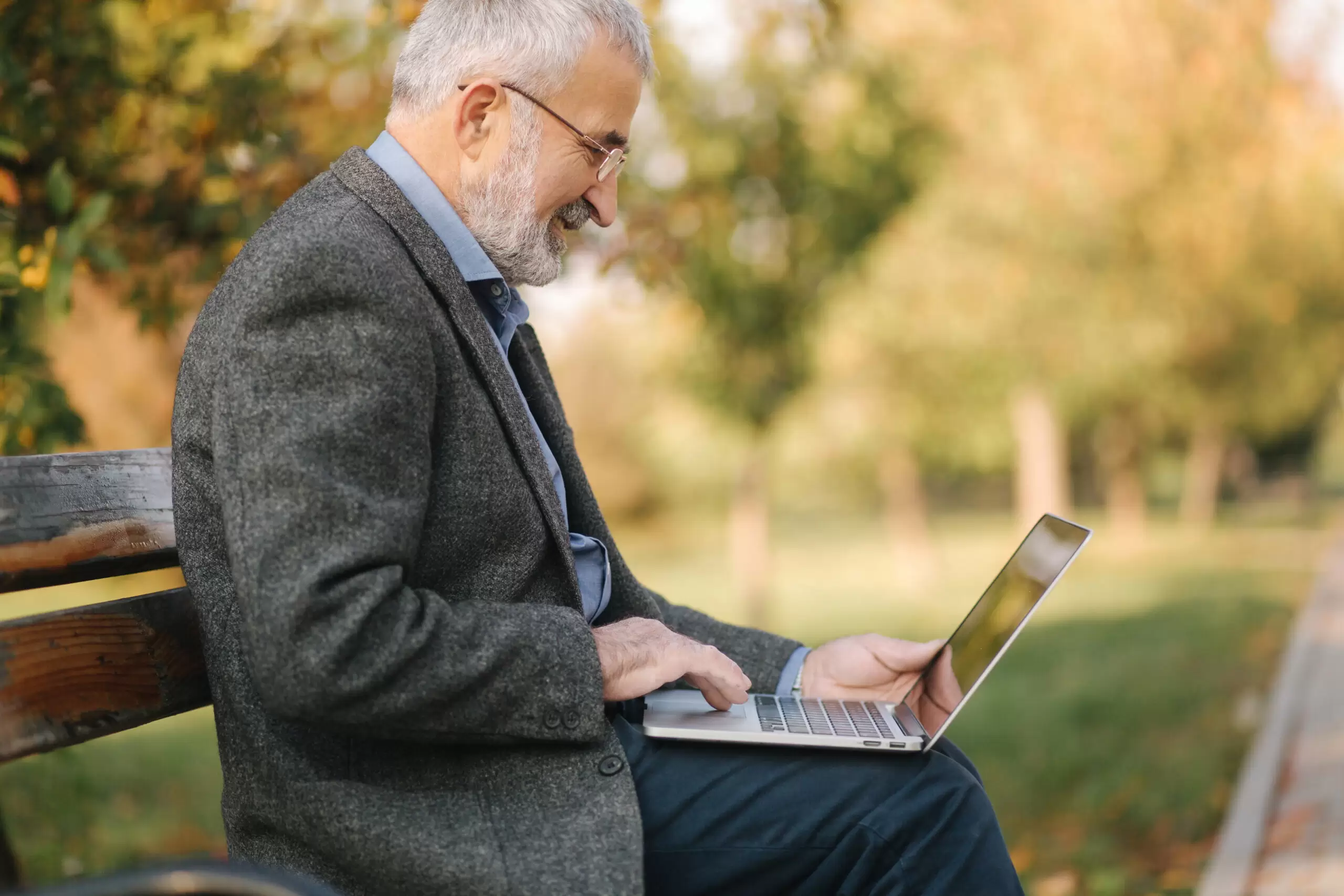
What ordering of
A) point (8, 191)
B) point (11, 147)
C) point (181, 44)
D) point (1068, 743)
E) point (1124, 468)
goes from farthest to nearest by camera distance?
point (1124, 468), point (1068, 743), point (181, 44), point (8, 191), point (11, 147)

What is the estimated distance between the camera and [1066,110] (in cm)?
1410

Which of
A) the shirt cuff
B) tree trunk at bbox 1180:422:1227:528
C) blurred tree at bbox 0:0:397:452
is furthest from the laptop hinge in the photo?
tree trunk at bbox 1180:422:1227:528

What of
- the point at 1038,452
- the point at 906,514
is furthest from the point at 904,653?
the point at 906,514

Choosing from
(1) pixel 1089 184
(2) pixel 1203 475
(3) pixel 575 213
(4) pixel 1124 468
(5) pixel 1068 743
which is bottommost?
(2) pixel 1203 475

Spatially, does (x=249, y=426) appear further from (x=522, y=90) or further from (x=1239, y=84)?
(x=1239, y=84)

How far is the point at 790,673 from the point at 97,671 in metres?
1.22

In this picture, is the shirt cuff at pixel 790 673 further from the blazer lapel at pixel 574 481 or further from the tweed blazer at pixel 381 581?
the tweed blazer at pixel 381 581

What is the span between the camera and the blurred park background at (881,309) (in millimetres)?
3393

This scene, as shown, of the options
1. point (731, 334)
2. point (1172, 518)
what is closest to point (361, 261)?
point (731, 334)

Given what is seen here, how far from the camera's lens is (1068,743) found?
643cm

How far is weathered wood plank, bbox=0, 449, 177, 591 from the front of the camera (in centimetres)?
179

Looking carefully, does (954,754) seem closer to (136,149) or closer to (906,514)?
(136,149)

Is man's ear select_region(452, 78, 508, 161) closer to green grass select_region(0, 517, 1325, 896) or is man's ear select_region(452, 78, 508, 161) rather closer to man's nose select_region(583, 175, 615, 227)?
man's nose select_region(583, 175, 615, 227)

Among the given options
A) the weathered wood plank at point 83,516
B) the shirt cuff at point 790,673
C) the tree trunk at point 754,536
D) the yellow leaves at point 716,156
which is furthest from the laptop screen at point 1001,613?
the tree trunk at point 754,536
